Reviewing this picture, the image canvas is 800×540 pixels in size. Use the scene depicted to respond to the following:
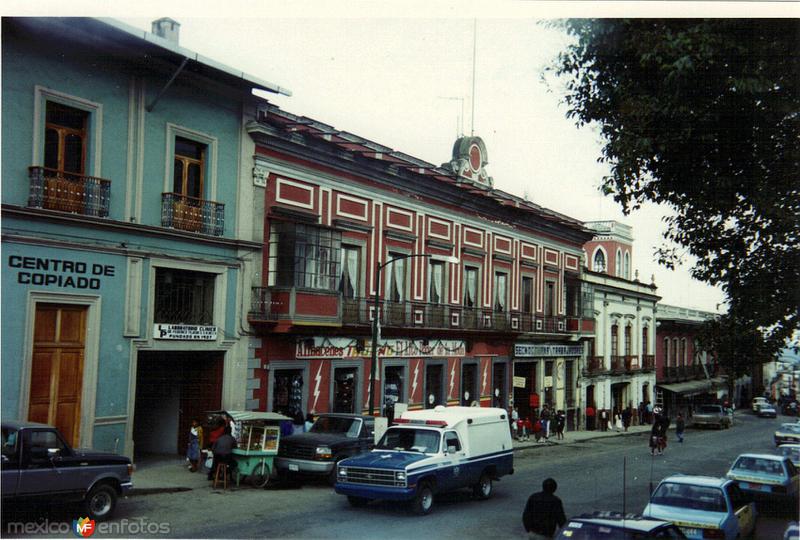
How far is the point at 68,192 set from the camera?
17828 mm

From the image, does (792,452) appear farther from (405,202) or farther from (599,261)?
(599,261)

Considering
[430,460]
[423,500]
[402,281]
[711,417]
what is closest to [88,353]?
[430,460]

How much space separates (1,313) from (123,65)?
6879 millimetres

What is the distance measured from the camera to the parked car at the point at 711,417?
45.6 m

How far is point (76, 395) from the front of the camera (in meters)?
18.2

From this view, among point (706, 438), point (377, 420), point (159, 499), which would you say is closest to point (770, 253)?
point (377, 420)

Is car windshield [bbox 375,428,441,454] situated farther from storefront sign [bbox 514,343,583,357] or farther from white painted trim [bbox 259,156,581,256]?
storefront sign [bbox 514,343,583,357]

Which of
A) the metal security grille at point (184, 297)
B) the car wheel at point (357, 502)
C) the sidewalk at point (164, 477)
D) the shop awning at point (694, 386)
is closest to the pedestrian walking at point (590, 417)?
the shop awning at point (694, 386)

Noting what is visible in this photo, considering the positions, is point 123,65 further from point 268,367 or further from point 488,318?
point 488,318

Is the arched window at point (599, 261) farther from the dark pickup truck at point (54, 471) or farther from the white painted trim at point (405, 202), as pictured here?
the dark pickup truck at point (54, 471)

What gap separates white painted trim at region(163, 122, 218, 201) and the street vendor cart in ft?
21.7

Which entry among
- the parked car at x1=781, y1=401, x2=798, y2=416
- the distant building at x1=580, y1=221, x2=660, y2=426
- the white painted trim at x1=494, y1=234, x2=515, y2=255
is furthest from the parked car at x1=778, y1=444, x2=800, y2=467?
the parked car at x1=781, y1=401, x2=798, y2=416

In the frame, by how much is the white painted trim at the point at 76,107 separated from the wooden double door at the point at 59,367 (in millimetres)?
3449

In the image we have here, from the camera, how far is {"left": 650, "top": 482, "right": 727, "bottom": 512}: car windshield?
13.7 metres
